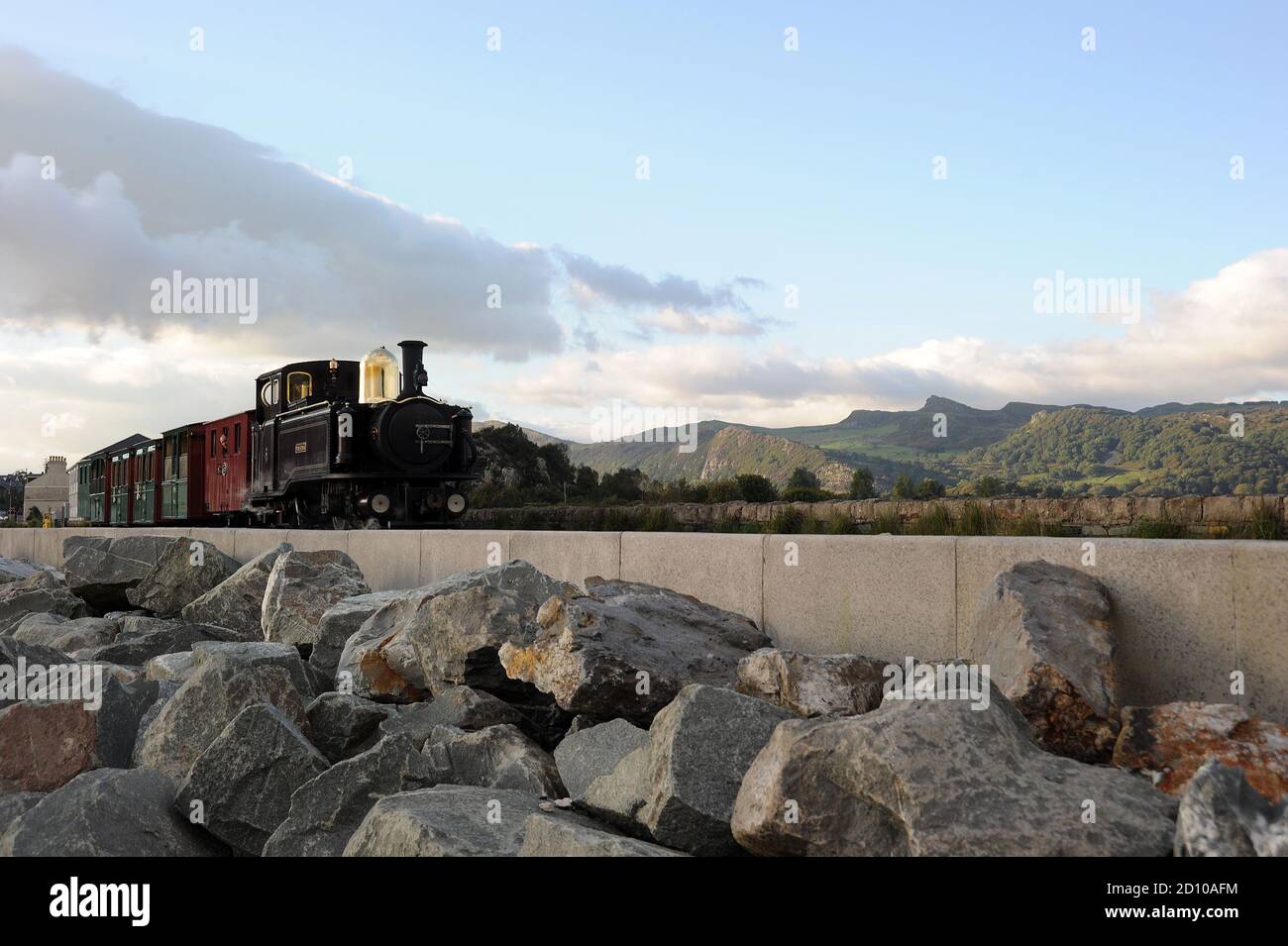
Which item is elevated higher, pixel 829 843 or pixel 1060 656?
pixel 1060 656

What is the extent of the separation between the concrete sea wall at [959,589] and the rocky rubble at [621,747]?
0.87 ft

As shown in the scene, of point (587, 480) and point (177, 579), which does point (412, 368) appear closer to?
point (177, 579)

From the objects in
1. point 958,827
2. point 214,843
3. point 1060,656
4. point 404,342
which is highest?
point 404,342

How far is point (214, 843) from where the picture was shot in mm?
5098

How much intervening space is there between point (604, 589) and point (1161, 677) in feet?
12.4

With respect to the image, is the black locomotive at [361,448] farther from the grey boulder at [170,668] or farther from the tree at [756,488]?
the grey boulder at [170,668]

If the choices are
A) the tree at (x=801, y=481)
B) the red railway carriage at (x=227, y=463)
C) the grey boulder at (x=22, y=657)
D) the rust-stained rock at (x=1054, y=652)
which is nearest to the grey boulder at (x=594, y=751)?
the rust-stained rock at (x=1054, y=652)

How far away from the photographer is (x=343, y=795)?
4918mm

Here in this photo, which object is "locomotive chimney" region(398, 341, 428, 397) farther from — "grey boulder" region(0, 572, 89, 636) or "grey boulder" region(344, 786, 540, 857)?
"grey boulder" region(344, 786, 540, 857)

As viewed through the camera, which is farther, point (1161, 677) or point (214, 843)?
point (214, 843)

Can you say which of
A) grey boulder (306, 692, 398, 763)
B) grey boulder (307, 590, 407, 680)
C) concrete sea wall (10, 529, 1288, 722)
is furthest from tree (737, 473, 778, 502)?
grey boulder (306, 692, 398, 763)
